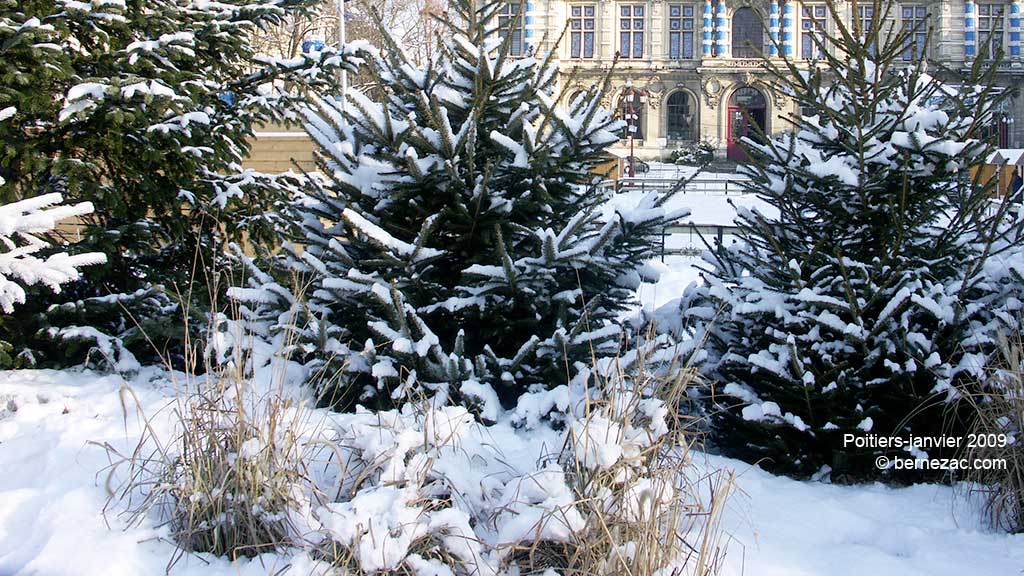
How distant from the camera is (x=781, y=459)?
3889 mm

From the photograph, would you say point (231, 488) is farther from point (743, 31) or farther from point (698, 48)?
point (743, 31)

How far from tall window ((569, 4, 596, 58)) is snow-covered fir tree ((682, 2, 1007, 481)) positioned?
1934 inches

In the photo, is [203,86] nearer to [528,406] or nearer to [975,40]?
[528,406]

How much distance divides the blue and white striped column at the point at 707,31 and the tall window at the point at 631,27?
3.86m

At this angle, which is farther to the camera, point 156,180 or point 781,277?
point 156,180

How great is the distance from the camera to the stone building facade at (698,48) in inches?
1917

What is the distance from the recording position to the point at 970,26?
4850 centimetres

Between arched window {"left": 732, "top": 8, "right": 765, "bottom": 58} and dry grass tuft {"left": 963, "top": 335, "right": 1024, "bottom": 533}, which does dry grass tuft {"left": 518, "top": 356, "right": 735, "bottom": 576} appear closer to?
dry grass tuft {"left": 963, "top": 335, "right": 1024, "bottom": 533}

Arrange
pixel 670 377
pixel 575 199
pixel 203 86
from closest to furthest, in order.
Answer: pixel 670 377, pixel 575 199, pixel 203 86

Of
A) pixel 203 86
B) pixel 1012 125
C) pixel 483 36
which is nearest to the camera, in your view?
pixel 483 36

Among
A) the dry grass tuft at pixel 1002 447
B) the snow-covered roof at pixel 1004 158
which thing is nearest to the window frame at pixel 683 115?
the snow-covered roof at pixel 1004 158

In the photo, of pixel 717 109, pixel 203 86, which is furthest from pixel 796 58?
pixel 203 86

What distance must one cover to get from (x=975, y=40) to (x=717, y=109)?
1599 cm

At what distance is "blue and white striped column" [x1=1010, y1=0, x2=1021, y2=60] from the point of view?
Result: 48531 mm
